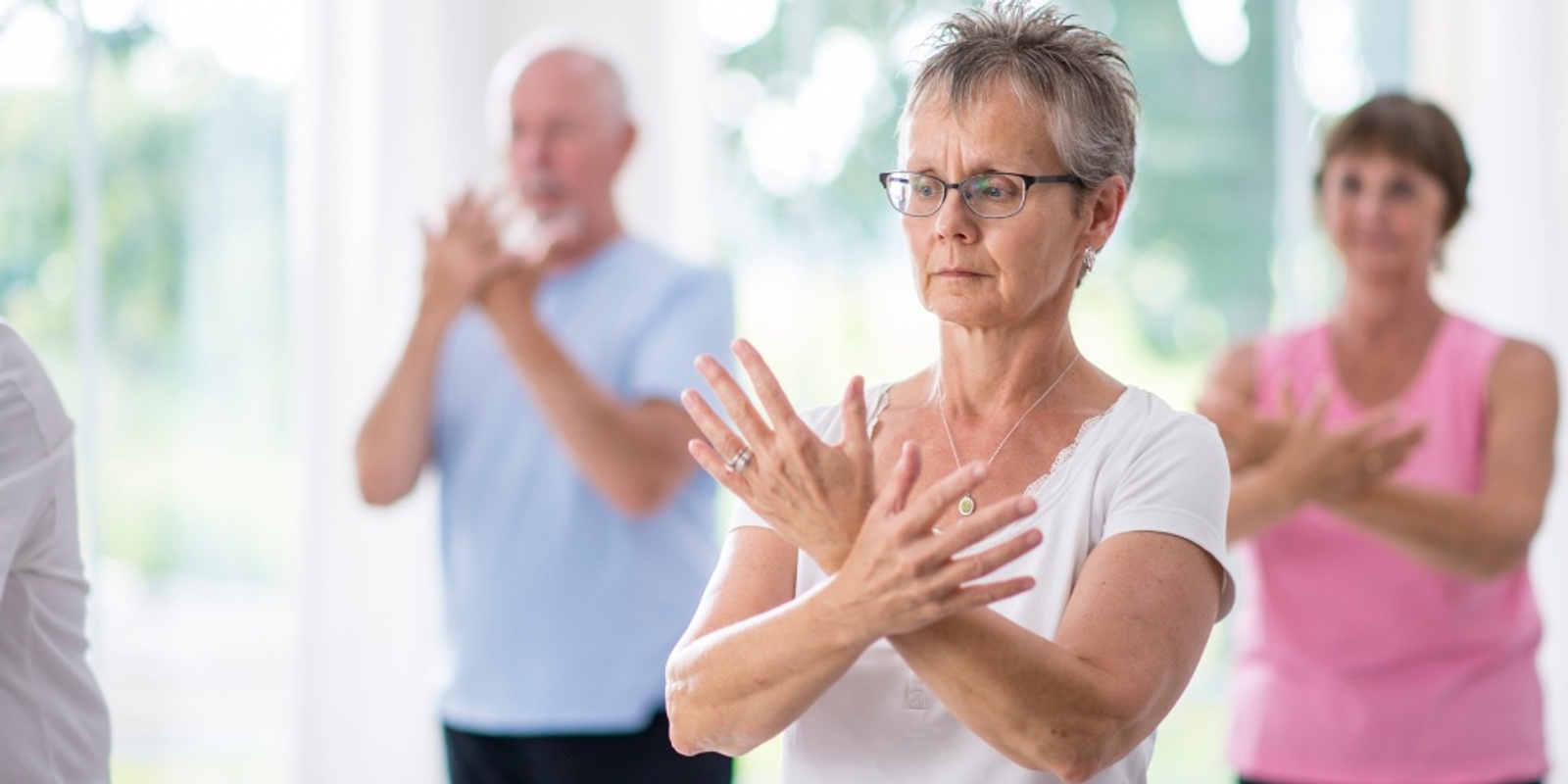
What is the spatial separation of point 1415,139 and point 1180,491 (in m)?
1.24

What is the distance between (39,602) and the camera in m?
1.68

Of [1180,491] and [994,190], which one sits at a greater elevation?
[994,190]

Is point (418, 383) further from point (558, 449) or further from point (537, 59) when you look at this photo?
point (537, 59)

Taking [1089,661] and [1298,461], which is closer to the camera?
[1089,661]

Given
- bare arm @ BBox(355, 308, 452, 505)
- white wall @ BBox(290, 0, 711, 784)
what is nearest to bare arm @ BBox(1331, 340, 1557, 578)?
bare arm @ BBox(355, 308, 452, 505)

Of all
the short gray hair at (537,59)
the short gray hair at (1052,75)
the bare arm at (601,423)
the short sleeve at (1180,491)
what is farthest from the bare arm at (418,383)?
the short sleeve at (1180,491)

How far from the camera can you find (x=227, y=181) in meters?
4.01

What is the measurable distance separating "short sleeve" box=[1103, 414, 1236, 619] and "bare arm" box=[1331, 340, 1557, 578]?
3.02 ft

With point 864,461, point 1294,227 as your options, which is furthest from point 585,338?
point 1294,227

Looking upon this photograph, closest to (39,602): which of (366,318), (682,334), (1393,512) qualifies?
(682,334)

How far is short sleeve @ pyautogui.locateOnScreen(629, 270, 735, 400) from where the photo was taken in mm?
2611

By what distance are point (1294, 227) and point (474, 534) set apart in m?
2.86

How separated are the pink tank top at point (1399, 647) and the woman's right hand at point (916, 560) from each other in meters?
1.32

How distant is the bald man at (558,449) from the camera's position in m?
2.52
